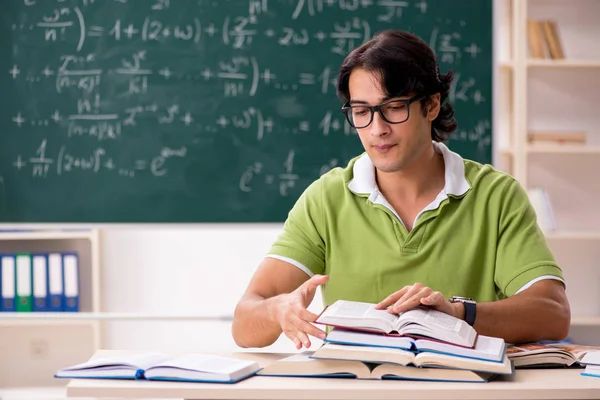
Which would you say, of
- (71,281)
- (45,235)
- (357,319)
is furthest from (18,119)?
(357,319)

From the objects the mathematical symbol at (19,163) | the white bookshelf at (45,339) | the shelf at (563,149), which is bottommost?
the white bookshelf at (45,339)

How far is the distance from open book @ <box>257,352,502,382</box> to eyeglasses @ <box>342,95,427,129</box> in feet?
1.97

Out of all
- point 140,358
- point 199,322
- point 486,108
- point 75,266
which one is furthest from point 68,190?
point 140,358

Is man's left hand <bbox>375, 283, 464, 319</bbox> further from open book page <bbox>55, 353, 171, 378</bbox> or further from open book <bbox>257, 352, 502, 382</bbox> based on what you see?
open book page <bbox>55, 353, 171, 378</bbox>

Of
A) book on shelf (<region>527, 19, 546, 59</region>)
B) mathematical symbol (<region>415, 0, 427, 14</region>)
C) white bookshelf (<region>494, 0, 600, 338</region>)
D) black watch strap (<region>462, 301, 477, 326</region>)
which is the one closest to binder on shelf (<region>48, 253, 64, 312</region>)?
mathematical symbol (<region>415, 0, 427, 14</region>)

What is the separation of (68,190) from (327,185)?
182cm

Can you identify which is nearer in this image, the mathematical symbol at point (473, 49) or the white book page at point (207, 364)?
the white book page at point (207, 364)

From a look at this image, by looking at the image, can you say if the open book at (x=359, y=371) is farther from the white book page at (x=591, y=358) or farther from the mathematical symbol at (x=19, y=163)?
the mathematical symbol at (x=19, y=163)

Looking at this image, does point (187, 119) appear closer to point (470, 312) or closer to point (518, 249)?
point (518, 249)

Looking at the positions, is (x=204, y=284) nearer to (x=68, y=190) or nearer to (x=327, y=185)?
(x=68, y=190)

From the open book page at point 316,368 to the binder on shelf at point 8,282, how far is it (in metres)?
2.39

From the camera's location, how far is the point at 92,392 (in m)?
1.31

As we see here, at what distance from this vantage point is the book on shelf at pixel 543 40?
11.8 ft

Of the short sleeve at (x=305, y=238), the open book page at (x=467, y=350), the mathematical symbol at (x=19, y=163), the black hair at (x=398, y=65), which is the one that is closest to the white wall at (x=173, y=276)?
the mathematical symbol at (x=19, y=163)
